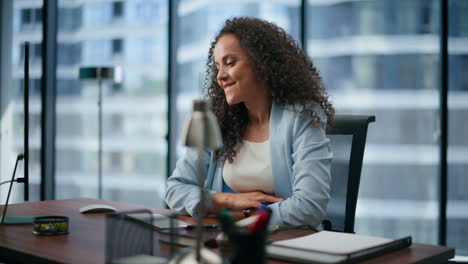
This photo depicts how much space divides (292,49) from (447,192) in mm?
2498

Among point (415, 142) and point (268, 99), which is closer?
point (268, 99)

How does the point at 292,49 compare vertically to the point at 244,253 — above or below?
above

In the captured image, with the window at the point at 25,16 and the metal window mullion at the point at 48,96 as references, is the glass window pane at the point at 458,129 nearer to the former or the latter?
the metal window mullion at the point at 48,96

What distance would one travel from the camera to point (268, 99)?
1.99 meters

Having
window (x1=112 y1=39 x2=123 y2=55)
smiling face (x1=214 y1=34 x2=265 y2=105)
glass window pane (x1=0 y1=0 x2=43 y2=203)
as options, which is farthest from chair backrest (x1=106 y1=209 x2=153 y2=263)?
glass window pane (x1=0 y1=0 x2=43 y2=203)

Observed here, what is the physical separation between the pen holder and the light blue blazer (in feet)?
2.58

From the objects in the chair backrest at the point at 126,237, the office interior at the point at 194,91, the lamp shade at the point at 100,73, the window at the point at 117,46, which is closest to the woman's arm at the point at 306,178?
the chair backrest at the point at 126,237

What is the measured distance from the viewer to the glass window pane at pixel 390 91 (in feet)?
13.5

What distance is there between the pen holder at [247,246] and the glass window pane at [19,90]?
4295 mm

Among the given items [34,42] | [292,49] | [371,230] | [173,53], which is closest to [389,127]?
[371,230]

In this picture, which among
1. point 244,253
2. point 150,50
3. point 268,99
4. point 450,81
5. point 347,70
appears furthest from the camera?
point 150,50

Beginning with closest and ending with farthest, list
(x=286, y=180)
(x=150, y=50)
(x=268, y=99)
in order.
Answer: (x=286, y=180) < (x=268, y=99) < (x=150, y=50)

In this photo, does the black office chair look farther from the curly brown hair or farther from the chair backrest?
the chair backrest

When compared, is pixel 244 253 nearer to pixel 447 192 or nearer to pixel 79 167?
pixel 447 192
